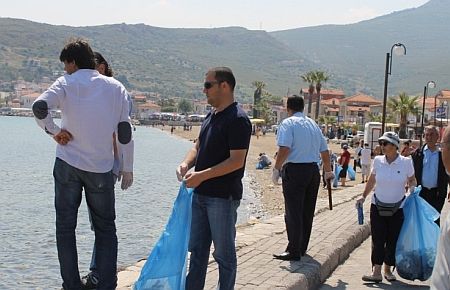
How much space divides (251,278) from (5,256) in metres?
8.02

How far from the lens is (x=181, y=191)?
5430mm

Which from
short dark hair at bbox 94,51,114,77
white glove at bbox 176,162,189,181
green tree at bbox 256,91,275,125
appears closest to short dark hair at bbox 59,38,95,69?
short dark hair at bbox 94,51,114,77

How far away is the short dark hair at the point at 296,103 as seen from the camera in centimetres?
801

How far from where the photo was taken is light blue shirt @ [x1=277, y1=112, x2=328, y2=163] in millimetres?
7777

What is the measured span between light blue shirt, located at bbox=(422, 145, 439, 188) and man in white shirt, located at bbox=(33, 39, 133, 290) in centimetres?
448

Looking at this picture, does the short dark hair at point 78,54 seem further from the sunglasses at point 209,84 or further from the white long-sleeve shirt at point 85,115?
the sunglasses at point 209,84

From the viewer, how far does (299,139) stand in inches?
307

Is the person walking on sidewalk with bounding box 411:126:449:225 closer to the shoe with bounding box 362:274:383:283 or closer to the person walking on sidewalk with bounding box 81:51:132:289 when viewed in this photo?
the shoe with bounding box 362:274:383:283

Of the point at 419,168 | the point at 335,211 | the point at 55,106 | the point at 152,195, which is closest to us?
the point at 55,106

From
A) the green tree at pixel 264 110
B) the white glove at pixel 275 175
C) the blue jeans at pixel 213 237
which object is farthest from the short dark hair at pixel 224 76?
the green tree at pixel 264 110

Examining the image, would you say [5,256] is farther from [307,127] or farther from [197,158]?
[197,158]

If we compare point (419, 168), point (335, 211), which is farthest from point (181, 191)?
point (335, 211)

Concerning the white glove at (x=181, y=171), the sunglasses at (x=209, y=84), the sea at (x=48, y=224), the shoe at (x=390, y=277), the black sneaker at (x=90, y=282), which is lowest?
the sea at (x=48, y=224)

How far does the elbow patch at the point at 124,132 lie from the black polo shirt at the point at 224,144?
0.56 m
